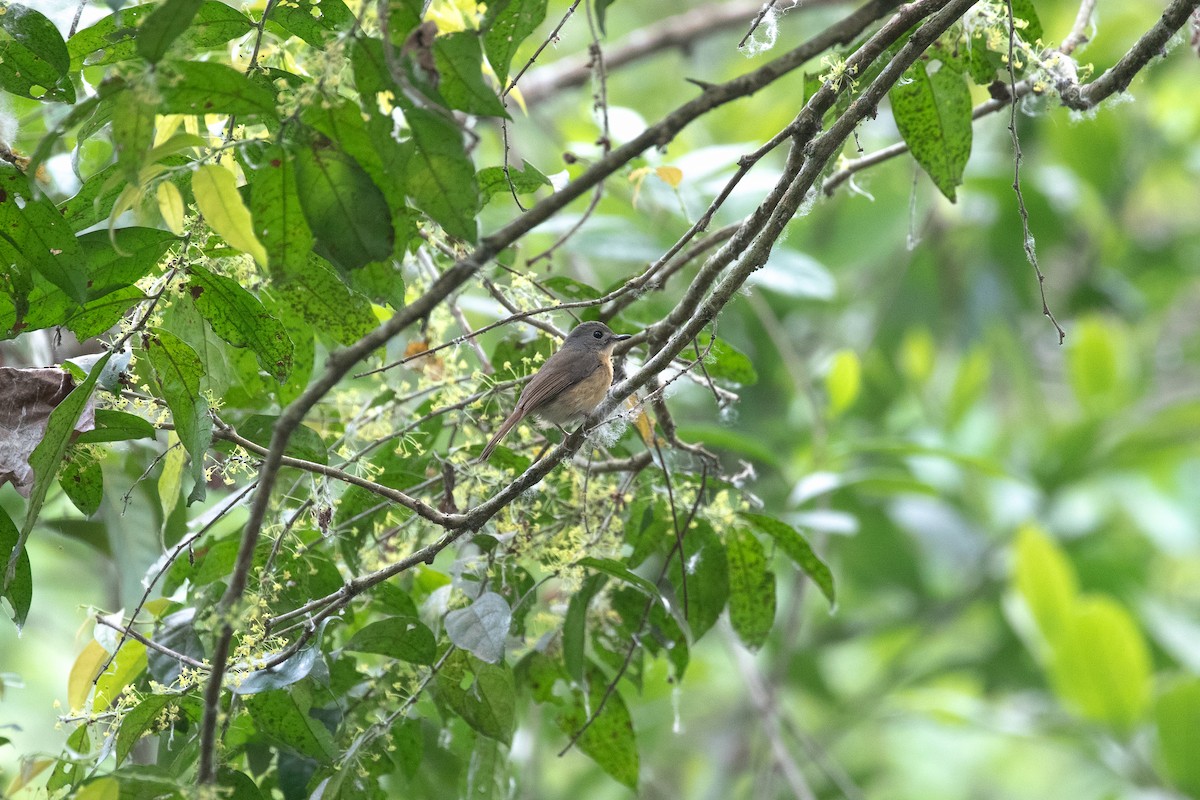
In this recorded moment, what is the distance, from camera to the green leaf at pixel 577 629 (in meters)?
2.24

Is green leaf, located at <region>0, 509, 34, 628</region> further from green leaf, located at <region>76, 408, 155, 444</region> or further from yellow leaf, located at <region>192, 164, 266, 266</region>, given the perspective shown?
yellow leaf, located at <region>192, 164, 266, 266</region>

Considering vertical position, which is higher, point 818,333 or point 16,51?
point 818,333

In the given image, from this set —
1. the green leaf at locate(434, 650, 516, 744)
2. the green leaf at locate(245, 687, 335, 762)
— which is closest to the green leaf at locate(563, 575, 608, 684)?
the green leaf at locate(434, 650, 516, 744)

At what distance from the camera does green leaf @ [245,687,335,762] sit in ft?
6.66

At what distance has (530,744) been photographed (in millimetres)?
4172

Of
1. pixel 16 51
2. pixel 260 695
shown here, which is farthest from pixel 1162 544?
pixel 16 51

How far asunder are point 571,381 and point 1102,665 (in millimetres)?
2799

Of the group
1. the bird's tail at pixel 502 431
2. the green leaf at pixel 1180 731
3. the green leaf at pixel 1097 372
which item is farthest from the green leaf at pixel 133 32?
the green leaf at pixel 1097 372

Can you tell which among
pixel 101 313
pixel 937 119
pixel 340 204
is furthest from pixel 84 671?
pixel 937 119

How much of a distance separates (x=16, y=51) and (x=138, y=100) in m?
0.76

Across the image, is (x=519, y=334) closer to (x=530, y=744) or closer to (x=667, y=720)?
(x=530, y=744)

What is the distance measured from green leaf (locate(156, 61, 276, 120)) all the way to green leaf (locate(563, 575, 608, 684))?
3.83 ft

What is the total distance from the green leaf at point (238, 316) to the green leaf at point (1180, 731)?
12.6ft

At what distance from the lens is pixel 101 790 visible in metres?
1.68
